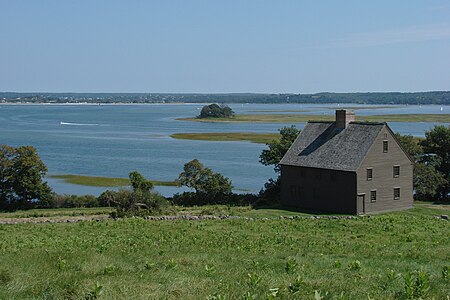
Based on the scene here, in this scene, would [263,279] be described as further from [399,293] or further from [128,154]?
[128,154]

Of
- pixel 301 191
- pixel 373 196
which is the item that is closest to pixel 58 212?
pixel 301 191

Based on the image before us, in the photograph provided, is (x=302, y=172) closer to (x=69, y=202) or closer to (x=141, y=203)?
(x=141, y=203)

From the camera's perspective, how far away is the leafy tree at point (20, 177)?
1841 inches

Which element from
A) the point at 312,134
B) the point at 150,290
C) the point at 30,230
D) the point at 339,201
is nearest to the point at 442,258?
the point at 150,290

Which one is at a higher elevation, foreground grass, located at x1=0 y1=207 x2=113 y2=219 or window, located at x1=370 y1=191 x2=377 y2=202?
window, located at x1=370 y1=191 x2=377 y2=202

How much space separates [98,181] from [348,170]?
27974mm

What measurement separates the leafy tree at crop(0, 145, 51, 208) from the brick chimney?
Result: 21238 millimetres

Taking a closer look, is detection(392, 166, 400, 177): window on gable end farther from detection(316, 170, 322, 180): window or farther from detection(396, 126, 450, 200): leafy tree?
detection(396, 126, 450, 200): leafy tree

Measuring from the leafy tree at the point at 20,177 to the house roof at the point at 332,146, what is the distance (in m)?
17.6

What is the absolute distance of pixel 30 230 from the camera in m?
32.4

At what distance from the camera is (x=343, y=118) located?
45969 mm

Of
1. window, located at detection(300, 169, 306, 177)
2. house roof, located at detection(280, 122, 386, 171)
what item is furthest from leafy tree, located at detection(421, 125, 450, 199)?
window, located at detection(300, 169, 306, 177)

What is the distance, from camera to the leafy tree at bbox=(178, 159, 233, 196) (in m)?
49.3

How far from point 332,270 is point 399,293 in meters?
2.80
